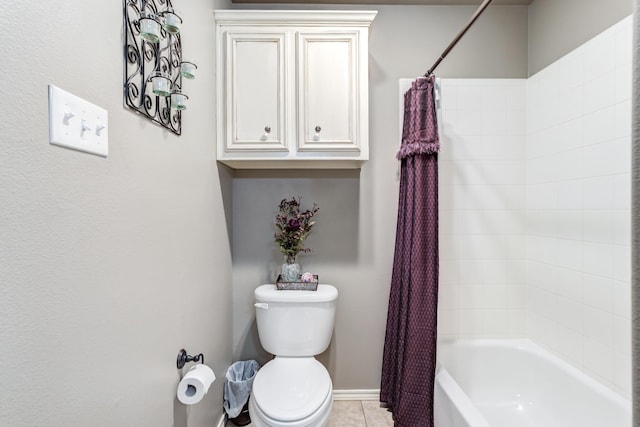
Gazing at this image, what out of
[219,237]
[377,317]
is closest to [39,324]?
[219,237]

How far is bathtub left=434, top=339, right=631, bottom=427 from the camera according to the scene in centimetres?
140

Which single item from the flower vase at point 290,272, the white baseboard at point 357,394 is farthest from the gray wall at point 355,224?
the flower vase at point 290,272

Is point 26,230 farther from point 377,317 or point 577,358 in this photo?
point 577,358

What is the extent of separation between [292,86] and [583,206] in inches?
63.6

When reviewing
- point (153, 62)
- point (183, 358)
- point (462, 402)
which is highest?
point (153, 62)

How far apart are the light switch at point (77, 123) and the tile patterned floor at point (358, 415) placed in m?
1.75

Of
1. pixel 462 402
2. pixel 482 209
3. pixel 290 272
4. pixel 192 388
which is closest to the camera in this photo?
pixel 192 388

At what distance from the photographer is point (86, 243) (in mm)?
687

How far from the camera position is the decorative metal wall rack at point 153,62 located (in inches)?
33.6

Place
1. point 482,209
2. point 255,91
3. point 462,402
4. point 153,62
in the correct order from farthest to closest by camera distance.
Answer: point 482,209
point 255,91
point 462,402
point 153,62

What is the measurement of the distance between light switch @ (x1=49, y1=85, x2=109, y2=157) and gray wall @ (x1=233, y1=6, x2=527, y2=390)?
130 cm

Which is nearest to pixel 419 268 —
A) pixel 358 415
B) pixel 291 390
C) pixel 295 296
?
pixel 295 296

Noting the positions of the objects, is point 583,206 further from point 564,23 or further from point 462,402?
point 462,402

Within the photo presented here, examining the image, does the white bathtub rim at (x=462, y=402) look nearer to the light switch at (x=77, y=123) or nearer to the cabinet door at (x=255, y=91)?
the cabinet door at (x=255, y=91)
